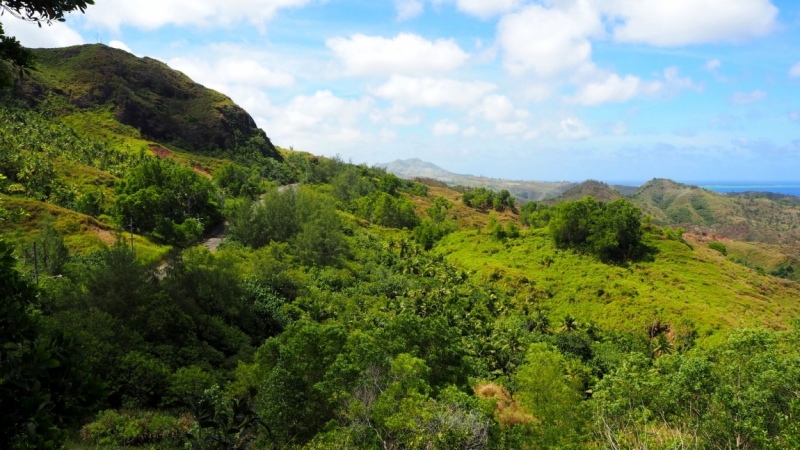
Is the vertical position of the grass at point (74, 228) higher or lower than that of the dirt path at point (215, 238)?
higher

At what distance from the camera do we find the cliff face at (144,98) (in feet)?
389

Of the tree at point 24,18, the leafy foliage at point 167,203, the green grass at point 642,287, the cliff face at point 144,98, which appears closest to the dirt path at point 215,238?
the leafy foliage at point 167,203

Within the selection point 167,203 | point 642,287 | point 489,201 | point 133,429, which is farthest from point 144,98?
point 133,429

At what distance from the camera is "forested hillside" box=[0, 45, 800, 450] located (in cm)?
1404

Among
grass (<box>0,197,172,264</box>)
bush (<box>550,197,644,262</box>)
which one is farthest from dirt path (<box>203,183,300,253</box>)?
bush (<box>550,197,644,262</box>)

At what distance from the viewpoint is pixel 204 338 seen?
2653 centimetres

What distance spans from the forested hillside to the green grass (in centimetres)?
32

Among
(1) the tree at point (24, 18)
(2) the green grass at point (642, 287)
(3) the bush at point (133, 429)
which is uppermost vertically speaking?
(1) the tree at point (24, 18)

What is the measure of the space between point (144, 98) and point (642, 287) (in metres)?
136

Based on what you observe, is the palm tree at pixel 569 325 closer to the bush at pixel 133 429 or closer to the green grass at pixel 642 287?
the green grass at pixel 642 287

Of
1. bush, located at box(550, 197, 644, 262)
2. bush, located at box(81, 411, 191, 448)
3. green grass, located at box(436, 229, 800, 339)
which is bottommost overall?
green grass, located at box(436, 229, 800, 339)

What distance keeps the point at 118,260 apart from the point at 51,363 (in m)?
21.8

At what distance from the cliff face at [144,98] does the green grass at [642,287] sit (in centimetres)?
9354

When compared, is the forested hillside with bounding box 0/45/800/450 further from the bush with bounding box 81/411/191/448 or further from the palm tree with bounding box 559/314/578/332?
the palm tree with bounding box 559/314/578/332
